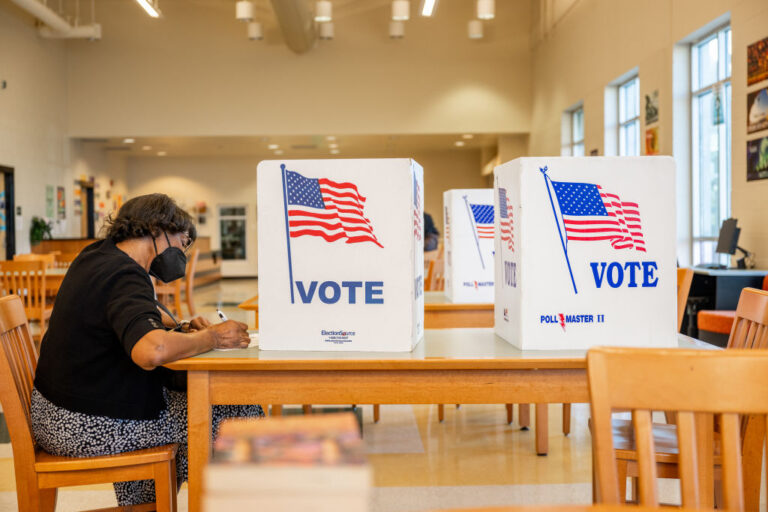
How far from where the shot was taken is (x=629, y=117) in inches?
347

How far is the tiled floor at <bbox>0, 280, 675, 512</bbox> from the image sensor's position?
2.71 meters

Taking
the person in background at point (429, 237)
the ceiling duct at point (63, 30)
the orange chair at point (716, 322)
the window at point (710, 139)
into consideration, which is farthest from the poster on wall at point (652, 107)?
the ceiling duct at point (63, 30)

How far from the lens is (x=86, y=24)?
1250 cm

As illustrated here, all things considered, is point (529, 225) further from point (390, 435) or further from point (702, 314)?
point (702, 314)

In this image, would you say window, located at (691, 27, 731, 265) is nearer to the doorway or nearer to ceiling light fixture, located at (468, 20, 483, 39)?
ceiling light fixture, located at (468, 20, 483, 39)

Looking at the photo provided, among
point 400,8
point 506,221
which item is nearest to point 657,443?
point 506,221

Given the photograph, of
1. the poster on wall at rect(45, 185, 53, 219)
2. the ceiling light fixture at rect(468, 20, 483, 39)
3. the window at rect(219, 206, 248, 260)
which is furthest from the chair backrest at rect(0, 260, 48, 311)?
the window at rect(219, 206, 248, 260)

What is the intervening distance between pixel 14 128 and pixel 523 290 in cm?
1101

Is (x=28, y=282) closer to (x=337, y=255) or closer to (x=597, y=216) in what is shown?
(x=337, y=255)

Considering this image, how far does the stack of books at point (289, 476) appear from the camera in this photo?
1.64ft

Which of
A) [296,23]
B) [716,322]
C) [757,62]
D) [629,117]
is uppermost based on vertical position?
[296,23]

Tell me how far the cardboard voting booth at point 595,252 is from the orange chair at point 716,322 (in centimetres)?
316

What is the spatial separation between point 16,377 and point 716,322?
14.1 feet

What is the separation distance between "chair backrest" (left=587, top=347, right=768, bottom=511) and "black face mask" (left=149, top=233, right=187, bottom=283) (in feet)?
4.72
